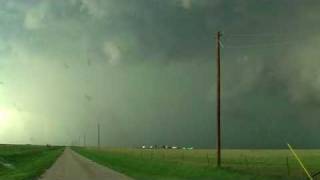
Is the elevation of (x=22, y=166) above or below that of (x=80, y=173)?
below

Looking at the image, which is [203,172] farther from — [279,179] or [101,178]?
[279,179]

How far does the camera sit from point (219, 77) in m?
49.0

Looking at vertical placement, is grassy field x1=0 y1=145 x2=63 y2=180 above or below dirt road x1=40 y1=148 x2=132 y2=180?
below

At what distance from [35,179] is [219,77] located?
17745 mm

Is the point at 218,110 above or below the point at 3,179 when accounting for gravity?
above

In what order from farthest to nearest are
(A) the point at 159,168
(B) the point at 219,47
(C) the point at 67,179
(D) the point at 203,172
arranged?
(A) the point at 159,168
(B) the point at 219,47
(D) the point at 203,172
(C) the point at 67,179

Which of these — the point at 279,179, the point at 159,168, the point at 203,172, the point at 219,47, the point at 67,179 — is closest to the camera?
the point at 279,179

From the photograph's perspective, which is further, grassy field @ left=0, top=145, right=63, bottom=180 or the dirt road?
grassy field @ left=0, top=145, right=63, bottom=180

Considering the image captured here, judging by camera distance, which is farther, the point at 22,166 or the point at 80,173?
the point at 22,166

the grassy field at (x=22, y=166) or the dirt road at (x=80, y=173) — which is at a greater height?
the dirt road at (x=80, y=173)

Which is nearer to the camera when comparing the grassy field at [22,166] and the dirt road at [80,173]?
the dirt road at [80,173]

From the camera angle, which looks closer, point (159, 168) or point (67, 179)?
point (67, 179)

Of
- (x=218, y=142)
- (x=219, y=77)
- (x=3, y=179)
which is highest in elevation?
(x=219, y=77)

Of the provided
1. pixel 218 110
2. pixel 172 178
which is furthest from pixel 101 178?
pixel 218 110
